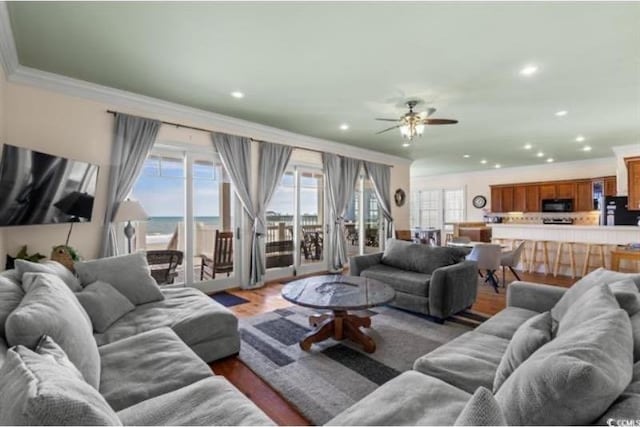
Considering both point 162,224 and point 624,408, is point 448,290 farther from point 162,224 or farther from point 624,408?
point 162,224

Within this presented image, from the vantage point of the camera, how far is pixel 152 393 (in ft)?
4.81

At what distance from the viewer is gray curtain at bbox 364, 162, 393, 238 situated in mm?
7129

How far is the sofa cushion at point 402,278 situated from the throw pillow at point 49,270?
311cm

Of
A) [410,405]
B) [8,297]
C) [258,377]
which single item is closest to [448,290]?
[258,377]

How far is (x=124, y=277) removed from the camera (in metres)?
2.74

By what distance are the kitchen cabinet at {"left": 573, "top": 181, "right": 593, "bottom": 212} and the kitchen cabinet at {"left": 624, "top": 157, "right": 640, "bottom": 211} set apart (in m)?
2.16

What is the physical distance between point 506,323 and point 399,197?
5.92 meters

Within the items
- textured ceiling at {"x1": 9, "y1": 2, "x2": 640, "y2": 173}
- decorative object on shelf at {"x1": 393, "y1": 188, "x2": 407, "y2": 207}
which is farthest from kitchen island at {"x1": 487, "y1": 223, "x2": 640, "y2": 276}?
decorative object on shelf at {"x1": 393, "y1": 188, "x2": 407, "y2": 207}

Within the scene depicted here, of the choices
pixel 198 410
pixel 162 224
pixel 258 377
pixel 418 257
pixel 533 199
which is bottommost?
pixel 258 377

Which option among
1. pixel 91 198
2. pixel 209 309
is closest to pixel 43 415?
pixel 209 309

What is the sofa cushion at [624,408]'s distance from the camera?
32.9 inches

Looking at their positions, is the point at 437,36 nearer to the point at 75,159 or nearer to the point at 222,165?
the point at 222,165

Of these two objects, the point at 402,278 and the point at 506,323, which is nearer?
the point at 506,323

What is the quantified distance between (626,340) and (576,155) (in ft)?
29.4
